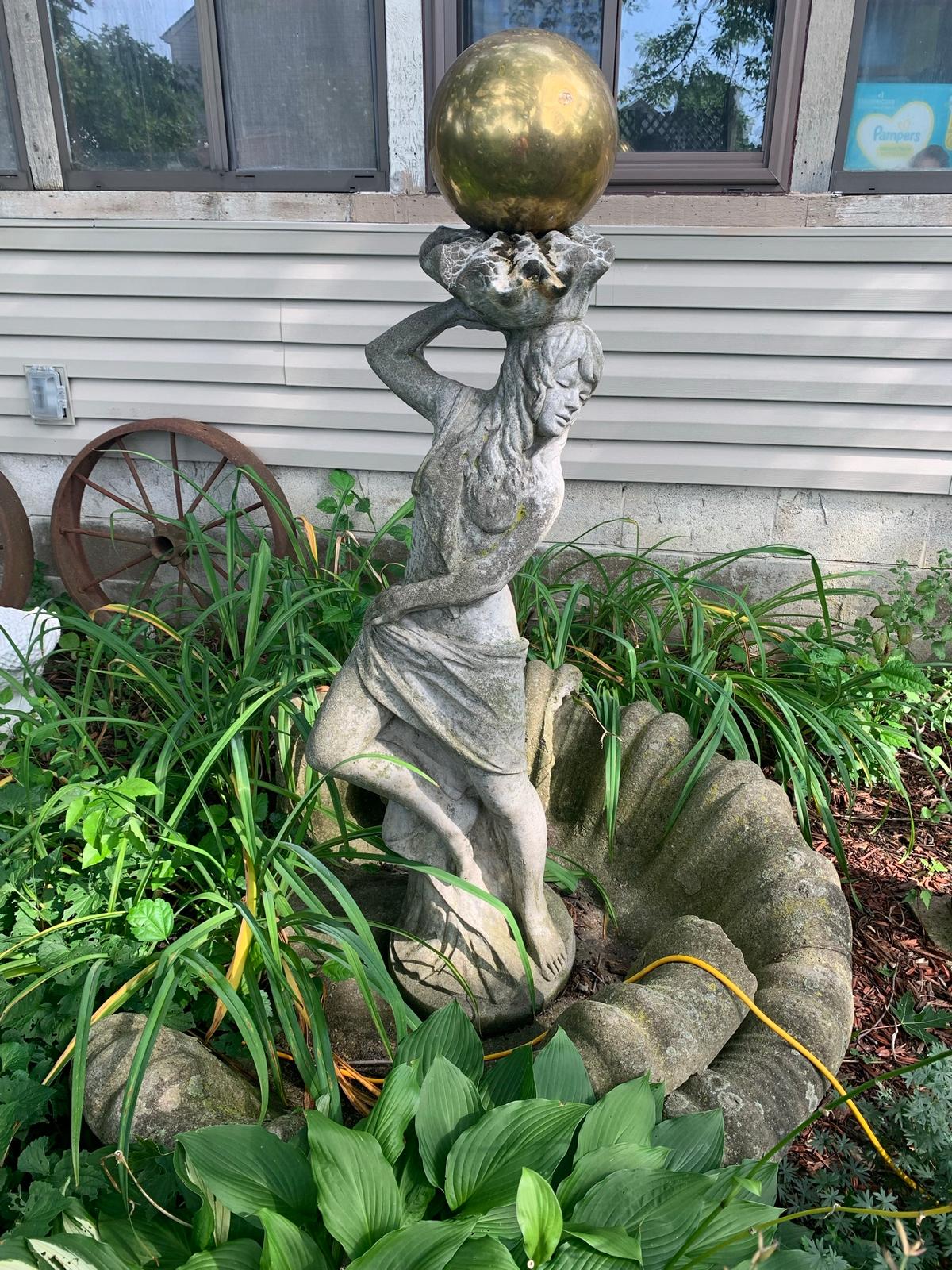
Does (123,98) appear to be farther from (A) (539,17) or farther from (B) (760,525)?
(B) (760,525)

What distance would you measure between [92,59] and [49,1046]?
382 cm

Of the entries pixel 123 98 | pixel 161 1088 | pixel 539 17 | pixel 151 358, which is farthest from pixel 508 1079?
pixel 123 98

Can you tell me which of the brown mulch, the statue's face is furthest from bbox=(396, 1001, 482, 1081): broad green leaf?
the statue's face

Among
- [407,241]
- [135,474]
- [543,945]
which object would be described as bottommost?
[543,945]

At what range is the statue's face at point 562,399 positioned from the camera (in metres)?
1.56

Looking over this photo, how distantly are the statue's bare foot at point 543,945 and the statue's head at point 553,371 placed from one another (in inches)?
41.9

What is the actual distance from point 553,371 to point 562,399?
5cm

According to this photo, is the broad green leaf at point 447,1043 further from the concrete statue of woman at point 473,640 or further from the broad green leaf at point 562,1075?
the concrete statue of woman at point 473,640

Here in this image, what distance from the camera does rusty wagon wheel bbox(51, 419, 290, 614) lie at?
147 inches

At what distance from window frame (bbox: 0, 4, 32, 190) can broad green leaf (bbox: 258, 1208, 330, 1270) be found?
4.08m

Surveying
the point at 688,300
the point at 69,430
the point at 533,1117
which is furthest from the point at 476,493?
the point at 69,430

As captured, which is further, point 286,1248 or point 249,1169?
point 249,1169

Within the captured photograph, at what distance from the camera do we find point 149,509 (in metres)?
3.70

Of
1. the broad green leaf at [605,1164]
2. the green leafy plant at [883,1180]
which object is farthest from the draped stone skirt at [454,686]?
the green leafy plant at [883,1180]
